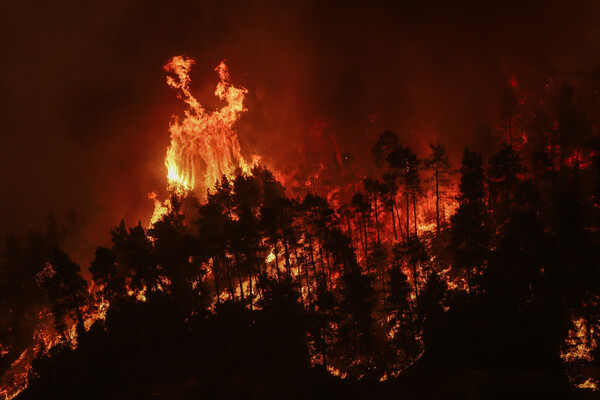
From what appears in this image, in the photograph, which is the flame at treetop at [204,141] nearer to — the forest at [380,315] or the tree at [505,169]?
the forest at [380,315]

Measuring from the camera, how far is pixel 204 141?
85938 millimetres

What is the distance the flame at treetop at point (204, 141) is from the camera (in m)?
84.1

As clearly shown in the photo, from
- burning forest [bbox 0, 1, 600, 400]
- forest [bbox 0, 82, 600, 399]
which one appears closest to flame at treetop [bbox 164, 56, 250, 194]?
burning forest [bbox 0, 1, 600, 400]

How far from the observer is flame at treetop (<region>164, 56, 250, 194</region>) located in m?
84.1

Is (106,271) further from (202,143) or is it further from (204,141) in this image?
(204,141)

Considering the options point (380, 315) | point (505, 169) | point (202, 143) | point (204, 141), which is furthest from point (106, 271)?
point (204, 141)

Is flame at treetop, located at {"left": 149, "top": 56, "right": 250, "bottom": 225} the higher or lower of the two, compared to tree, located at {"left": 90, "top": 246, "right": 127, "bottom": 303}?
higher

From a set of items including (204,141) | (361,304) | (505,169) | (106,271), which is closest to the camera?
(361,304)

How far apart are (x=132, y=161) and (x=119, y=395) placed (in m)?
82.7

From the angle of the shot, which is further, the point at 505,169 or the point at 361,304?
the point at 505,169

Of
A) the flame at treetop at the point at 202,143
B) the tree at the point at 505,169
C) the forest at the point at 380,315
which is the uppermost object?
the flame at treetop at the point at 202,143

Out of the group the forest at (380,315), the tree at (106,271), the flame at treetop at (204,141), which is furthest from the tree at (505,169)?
the flame at treetop at (204,141)

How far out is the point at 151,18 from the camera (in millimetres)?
108688

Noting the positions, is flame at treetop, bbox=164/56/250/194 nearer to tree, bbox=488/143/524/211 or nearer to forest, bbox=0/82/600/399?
forest, bbox=0/82/600/399
